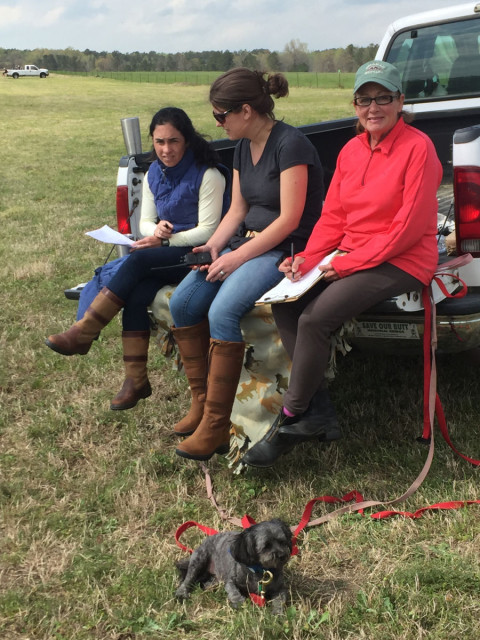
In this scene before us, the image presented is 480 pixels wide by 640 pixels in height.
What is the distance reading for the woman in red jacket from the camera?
113 inches

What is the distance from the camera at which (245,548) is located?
2363mm

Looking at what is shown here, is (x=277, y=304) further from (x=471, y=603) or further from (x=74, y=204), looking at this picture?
(x=74, y=204)

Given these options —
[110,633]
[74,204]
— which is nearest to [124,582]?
[110,633]

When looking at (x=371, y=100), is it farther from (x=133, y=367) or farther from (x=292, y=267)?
(x=133, y=367)

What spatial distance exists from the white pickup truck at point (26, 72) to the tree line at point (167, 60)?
274 inches

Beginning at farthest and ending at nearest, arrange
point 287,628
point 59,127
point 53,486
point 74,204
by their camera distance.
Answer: point 59,127 < point 74,204 < point 53,486 < point 287,628

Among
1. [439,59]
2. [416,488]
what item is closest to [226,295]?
[416,488]

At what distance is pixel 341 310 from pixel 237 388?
0.74 m

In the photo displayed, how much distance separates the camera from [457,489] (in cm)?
304

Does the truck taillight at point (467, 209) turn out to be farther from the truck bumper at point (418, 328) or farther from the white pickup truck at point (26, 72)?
the white pickup truck at point (26, 72)

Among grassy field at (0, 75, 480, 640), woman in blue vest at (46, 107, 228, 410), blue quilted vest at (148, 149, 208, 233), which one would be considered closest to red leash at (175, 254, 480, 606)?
grassy field at (0, 75, 480, 640)

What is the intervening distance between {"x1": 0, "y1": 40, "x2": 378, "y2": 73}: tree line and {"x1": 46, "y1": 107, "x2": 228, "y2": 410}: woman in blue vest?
70202 mm

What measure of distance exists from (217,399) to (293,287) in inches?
24.5

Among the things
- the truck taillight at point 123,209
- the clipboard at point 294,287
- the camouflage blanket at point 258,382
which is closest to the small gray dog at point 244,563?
the camouflage blanket at point 258,382
